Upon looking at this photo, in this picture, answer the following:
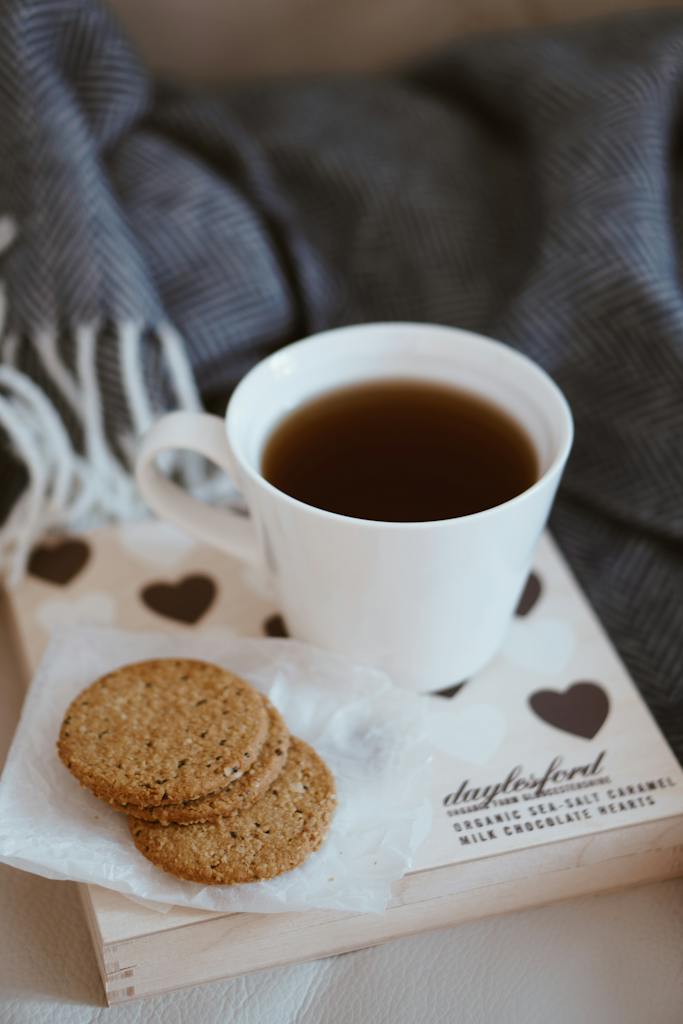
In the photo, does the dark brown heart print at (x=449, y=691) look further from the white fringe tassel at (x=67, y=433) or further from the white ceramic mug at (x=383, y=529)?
the white fringe tassel at (x=67, y=433)

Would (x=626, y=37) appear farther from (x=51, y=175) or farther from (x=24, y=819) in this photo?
(x=24, y=819)

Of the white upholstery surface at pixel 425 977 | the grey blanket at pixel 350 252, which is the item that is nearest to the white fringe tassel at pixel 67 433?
the grey blanket at pixel 350 252

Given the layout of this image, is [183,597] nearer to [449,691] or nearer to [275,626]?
[275,626]

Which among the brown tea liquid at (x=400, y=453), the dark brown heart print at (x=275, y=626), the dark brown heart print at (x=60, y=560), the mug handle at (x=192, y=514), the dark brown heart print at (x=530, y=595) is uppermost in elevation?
the brown tea liquid at (x=400, y=453)

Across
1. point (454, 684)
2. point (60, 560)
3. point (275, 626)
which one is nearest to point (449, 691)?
point (454, 684)

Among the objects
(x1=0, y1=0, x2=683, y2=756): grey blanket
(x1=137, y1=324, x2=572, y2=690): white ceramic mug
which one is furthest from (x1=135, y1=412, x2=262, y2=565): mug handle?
(x1=0, y1=0, x2=683, y2=756): grey blanket

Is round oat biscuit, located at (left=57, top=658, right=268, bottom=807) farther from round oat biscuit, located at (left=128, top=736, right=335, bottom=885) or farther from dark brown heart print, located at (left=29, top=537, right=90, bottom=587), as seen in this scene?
dark brown heart print, located at (left=29, top=537, right=90, bottom=587)
